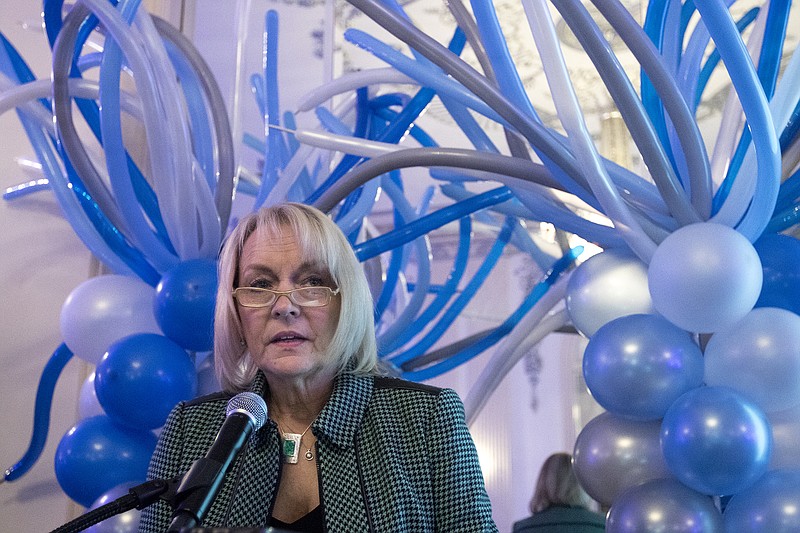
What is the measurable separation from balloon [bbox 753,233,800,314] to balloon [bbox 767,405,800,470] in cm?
21

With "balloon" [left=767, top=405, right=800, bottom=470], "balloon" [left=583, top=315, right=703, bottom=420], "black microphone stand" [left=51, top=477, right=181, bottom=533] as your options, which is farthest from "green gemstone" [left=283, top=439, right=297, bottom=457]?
"balloon" [left=767, top=405, right=800, bottom=470]

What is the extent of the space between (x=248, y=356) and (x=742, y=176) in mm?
1030

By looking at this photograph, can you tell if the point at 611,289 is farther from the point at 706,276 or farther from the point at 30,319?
the point at 30,319

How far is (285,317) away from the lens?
1.33m

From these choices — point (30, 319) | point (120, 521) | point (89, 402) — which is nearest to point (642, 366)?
point (120, 521)

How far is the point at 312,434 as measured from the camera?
Result: 1.38 meters

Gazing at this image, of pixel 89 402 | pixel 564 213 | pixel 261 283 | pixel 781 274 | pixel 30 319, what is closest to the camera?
pixel 261 283

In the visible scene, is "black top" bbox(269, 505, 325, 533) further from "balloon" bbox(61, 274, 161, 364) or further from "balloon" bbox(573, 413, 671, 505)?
"balloon" bbox(61, 274, 161, 364)

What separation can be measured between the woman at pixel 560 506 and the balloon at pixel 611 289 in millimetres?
995

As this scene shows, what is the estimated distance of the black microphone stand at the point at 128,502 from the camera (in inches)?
37.4

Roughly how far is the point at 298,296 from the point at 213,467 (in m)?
0.42

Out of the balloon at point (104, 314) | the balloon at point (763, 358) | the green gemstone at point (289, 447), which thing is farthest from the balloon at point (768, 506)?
the balloon at point (104, 314)

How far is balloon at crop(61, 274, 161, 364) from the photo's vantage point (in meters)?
2.28

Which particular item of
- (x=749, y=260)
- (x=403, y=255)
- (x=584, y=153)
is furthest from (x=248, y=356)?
(x=403, y=255)
